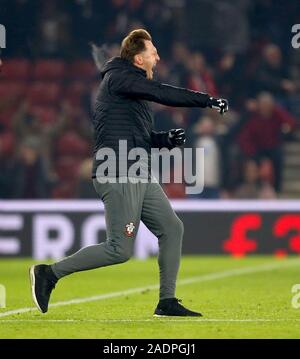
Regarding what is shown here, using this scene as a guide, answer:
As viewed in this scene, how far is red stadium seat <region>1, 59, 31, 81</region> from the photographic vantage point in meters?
18.5

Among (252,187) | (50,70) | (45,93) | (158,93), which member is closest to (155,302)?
(158,93)

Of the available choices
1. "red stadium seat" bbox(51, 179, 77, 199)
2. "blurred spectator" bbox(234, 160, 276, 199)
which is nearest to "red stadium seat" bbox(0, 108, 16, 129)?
"red stadium seat" bbox(51, 179, 77, 199)

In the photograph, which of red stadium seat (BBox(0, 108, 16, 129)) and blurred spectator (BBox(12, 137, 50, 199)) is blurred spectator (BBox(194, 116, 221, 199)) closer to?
blurred spectator (BBox(12, 137, 50, 199))

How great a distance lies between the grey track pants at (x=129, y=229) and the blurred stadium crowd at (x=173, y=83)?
7.97 metres

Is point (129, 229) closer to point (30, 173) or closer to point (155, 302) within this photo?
point (155, 302)

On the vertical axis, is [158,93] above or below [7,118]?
below

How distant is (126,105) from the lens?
9.02m

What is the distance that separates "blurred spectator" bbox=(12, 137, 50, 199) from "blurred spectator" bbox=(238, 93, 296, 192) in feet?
8.88

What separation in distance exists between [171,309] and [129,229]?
0.67m

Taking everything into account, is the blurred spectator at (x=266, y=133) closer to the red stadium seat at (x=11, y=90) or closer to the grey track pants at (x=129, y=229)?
the red stadium seat at (x=11, y=90)

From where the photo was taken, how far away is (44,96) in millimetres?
18344

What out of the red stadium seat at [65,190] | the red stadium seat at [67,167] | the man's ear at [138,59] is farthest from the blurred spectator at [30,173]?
the man's ear at [138,59]
